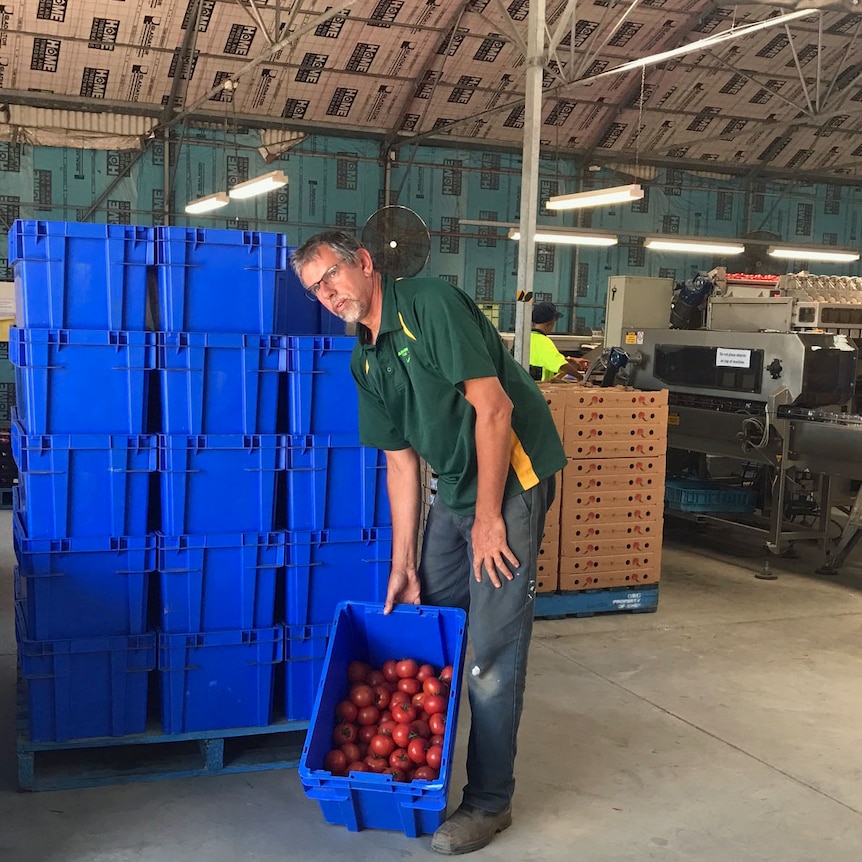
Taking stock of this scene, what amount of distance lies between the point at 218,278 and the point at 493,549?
1412mm

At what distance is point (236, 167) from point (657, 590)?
9.39 metres

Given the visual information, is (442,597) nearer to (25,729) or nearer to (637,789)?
(637,789)

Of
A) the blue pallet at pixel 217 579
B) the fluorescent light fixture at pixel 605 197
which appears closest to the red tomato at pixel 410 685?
the blue pallet at pixel 217 579

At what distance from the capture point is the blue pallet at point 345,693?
2891mm

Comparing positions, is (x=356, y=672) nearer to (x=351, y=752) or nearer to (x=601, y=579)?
(x=351, y=752)

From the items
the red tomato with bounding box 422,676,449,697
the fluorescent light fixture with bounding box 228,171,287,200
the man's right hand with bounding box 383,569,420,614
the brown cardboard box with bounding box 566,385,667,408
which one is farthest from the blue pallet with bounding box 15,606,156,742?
the fluorescent light fixture with bounding box 228,171,287,200

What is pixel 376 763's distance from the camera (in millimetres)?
3010

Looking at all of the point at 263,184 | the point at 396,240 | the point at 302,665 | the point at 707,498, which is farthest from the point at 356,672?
the point at 263,184

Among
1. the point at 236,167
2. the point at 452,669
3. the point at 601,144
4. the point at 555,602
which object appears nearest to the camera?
the point at 452,669

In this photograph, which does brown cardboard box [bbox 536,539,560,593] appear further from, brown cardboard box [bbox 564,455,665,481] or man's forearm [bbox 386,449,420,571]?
man's forearm [bbox 386,449,420,571]

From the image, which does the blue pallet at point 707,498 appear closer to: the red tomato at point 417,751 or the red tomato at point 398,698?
the red tomato at point 398,698

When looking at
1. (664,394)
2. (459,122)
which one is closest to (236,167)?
(459,122)

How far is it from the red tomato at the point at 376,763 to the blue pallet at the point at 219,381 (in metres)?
1.20

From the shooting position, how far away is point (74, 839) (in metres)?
3.02
